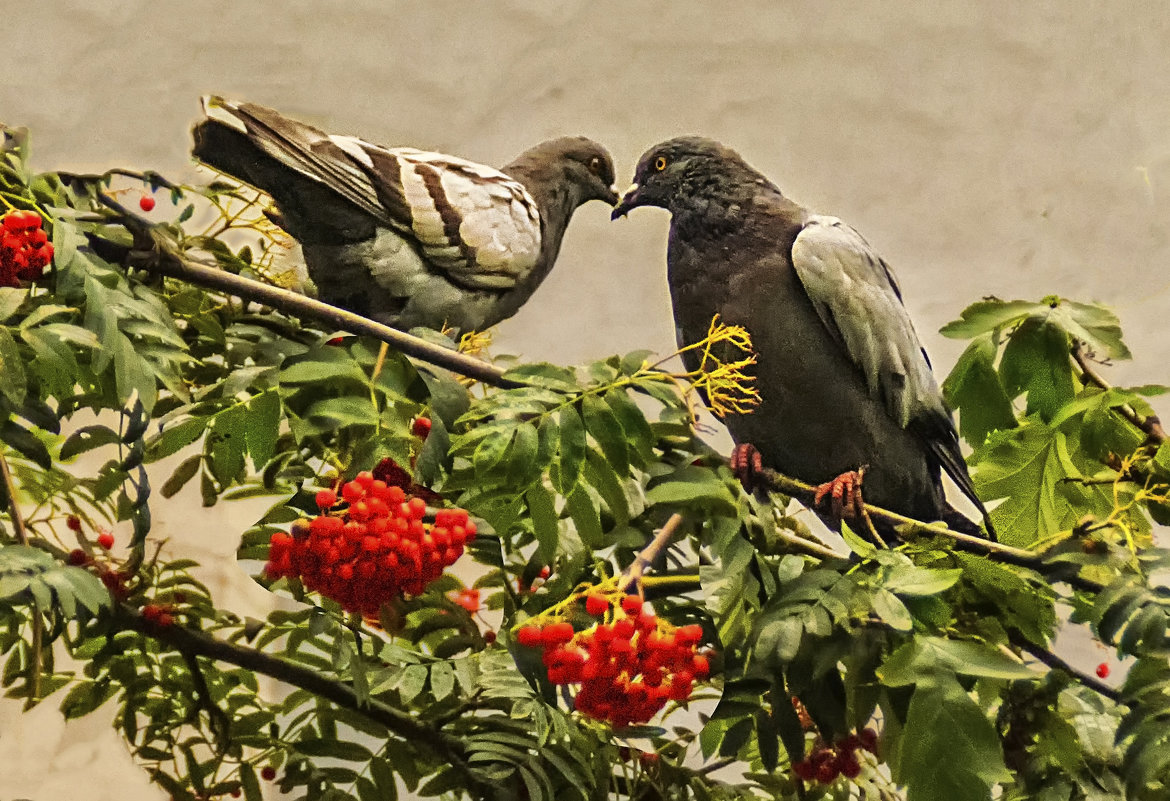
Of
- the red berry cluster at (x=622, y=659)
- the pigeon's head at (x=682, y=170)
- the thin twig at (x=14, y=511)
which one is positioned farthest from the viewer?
the pigeon's head at (x=682, y=170)

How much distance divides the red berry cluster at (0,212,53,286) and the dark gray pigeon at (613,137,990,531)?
2.12 ft

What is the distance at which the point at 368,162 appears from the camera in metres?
1.21

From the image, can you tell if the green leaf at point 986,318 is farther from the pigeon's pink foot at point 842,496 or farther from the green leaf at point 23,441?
the green leaf at point 23,441

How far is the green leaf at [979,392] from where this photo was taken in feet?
4.16

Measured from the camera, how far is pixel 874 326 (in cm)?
126

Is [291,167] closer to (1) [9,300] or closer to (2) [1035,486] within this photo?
(1) [9,300]

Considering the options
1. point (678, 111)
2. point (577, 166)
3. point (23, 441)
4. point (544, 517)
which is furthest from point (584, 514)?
point (678, 111)

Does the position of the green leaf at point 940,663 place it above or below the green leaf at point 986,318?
below

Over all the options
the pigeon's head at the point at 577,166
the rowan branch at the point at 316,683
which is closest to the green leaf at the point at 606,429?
the rowan branch at the point at 316,683

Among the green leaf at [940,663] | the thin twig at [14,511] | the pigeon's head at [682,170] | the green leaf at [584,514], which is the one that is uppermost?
the pigeon's head at [682,170]

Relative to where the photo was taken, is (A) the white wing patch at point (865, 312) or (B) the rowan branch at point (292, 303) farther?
(A) the white wing patch at point (865, 312)

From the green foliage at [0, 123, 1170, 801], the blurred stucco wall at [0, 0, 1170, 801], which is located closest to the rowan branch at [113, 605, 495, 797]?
the green foliage at [0, 123, 1170, 801]

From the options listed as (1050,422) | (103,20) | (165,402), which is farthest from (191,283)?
(103,20)

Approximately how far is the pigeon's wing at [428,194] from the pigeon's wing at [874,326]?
1.04 ft
